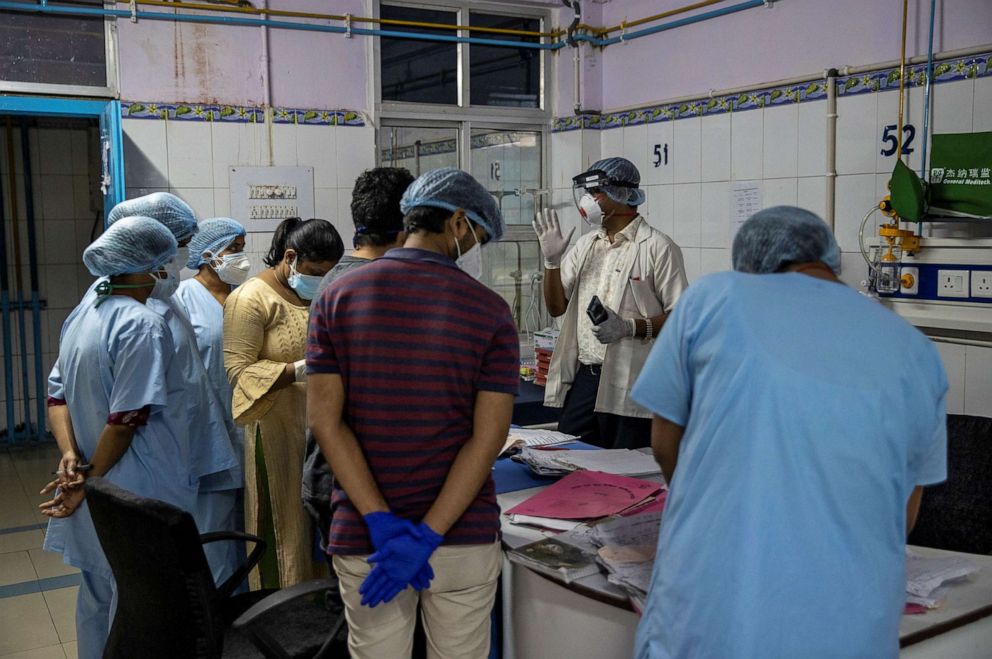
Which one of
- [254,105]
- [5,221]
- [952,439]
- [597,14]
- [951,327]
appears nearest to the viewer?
[952,439]

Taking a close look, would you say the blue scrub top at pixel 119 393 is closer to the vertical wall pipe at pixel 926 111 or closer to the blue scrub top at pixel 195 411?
the blue scrub top at pixel 195 411

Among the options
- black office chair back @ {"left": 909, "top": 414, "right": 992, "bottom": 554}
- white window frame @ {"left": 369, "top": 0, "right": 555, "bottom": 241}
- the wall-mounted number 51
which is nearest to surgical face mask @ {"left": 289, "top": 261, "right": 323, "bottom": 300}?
black office chair back @ {"left": 909, "top": 414, "right": 992, "bottom": 554}

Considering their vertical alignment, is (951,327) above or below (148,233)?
below

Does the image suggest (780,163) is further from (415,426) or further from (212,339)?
(415,426)

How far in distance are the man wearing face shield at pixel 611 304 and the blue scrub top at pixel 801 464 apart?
1654mm

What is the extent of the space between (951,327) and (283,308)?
2.30 metres

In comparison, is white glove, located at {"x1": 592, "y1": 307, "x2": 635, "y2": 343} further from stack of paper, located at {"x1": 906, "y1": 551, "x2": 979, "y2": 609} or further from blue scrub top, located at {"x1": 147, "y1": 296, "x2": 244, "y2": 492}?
stack of paper, located at {"x1": 906, "y1": 551, "x2": 979, "y2": 609}

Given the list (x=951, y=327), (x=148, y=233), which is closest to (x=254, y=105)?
(x=148, y=233)

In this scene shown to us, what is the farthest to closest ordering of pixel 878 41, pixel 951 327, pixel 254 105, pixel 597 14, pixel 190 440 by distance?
pixel 597 14 → pixel 254 105 → pixel 878 41 → pixel 951 327 → pixel 190 440

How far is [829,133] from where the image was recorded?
3.72 m

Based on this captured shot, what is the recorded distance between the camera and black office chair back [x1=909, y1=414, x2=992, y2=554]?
2186 millimetres

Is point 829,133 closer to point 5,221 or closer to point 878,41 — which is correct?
point 878,41

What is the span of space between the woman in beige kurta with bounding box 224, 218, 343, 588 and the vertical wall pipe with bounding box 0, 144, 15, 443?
144 inches

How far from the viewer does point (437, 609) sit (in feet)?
5.61
